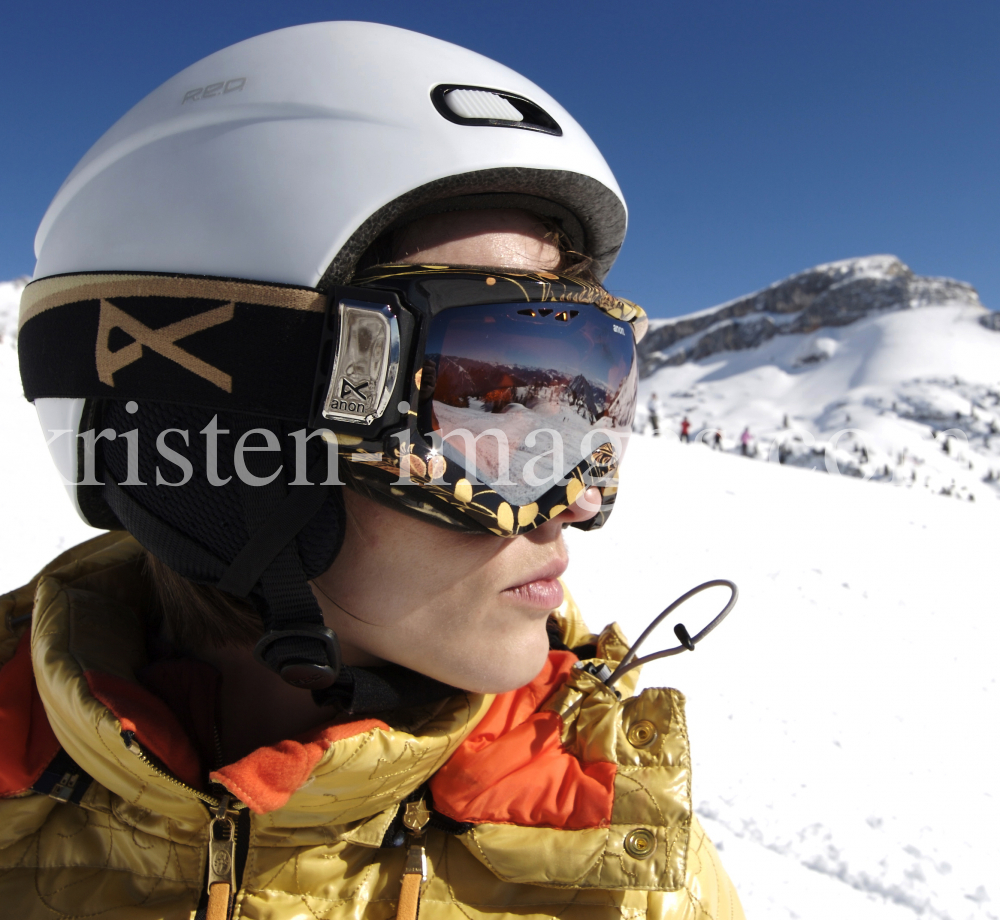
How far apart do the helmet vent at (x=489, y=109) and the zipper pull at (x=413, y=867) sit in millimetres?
1385

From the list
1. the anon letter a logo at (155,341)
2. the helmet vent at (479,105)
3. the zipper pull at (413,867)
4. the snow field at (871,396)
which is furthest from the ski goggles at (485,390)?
the snow field at (871,396)

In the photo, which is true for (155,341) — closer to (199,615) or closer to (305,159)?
(305,159)

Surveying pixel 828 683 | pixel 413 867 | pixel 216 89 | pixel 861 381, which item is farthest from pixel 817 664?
pixel 861 381

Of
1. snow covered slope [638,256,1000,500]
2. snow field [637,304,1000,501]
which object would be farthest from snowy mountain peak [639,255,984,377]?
snow field [637,304,1000,501]

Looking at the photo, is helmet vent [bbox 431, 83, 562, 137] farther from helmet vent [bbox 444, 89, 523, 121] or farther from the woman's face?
the woman's face

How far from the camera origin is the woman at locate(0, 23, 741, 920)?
47.4 inches

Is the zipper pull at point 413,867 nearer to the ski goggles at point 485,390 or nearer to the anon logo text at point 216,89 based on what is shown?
the ski goggles at point 485,390

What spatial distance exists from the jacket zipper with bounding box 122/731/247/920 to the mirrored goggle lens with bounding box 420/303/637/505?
0.75m

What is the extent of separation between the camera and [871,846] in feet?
10.8

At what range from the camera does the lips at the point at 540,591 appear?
1346 millimetres

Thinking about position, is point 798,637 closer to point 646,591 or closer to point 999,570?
point 646,591

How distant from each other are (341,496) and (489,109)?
85cm

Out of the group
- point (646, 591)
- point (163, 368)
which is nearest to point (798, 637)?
point (646, 591)

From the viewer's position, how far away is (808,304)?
11619cm
